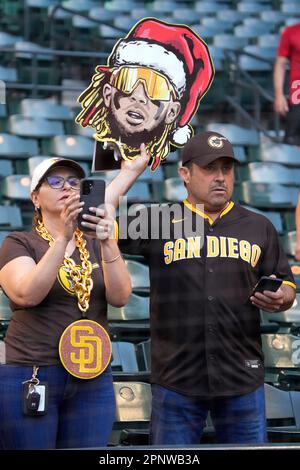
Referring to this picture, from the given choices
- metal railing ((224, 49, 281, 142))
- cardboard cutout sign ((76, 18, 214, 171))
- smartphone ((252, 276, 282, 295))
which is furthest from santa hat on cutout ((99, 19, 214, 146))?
metal railing ((224, 49, 281, 142))

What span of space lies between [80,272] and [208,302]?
465mm

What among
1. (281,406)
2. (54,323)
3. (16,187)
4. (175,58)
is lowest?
(281,406)

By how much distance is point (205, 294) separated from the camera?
3645mm

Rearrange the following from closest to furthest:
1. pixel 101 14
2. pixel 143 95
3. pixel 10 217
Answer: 1. pixel 143 95
2. pixel 10 217
3. pixel 101 14

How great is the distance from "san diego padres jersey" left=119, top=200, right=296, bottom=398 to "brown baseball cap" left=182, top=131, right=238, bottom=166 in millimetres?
212

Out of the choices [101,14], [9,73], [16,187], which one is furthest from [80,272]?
[101,14]

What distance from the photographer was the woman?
334 cm

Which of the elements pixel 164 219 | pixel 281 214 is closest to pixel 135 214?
pixel 164 219

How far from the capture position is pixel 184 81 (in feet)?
12.4

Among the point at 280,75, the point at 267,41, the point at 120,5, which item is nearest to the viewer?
the point at 280,75

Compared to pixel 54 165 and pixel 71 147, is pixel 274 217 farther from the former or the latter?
pixel 54 165

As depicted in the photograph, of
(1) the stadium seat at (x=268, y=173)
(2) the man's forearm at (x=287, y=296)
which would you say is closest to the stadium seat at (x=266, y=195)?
(1) the stadium seat at (x=268, y=173)

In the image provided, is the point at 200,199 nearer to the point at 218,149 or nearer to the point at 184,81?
the point at 218,149

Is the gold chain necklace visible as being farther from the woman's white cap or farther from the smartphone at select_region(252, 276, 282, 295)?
the smartphone at select_region(252, 276, 282, 295)
